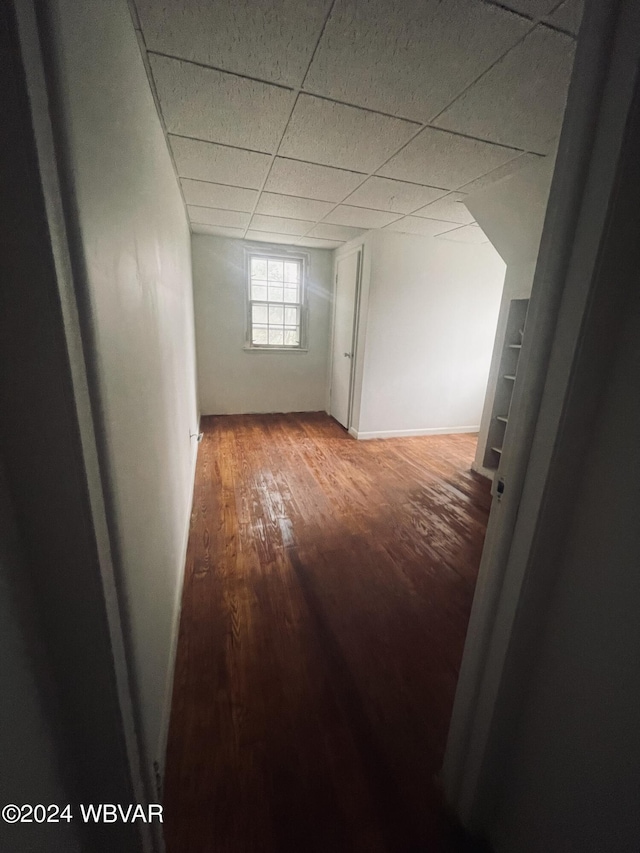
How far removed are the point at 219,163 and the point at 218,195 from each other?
2.02ft

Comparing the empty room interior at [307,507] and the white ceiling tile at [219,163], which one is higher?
the white ceiling tile at [219,163]

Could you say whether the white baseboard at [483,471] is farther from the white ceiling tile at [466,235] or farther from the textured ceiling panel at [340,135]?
the textured ceiling panel at [340,135]

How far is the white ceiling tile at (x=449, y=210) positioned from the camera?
2.54 meters

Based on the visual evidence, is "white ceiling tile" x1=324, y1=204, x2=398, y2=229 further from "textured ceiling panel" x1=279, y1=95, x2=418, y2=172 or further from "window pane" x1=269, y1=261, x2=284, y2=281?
"window pane" x1=269, y1=261, x2=284, y2=281

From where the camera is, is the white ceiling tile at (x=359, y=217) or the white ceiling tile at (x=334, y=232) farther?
the white ceiling tile at (x=334, y=232)

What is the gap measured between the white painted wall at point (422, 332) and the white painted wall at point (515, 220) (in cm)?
106

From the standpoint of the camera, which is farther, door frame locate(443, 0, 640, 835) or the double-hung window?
the double-hung window

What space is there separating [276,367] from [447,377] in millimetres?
2322

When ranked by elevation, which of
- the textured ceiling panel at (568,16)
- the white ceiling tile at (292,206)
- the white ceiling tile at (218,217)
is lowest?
the textured ceiling panel at (568,16)

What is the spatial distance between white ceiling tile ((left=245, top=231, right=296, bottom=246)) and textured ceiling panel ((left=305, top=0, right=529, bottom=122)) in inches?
104

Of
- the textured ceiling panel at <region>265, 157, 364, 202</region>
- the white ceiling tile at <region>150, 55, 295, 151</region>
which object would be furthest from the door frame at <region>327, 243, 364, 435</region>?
the white ceiling tile at <region>150, 55, 295, 151</region>

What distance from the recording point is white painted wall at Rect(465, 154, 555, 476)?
2.08 meters

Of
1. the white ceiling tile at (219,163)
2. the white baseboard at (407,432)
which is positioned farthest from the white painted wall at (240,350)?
the white ceiling tile at (219,163)

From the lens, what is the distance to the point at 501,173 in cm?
209
